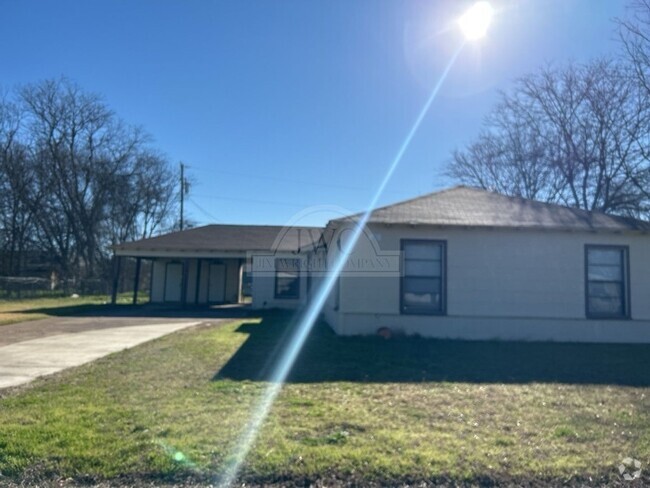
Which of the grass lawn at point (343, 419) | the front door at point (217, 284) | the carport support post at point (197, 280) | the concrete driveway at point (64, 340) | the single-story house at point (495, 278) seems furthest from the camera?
the front door at point (217, 284)

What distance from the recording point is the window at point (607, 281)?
10781mm

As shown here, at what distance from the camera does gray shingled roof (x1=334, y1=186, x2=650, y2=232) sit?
1052 centimetres

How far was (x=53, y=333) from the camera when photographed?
11.8 metres

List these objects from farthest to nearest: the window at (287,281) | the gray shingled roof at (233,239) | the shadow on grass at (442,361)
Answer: the gray shingled roof at (233,239) < the window at (287,281) < the shadow on grass at (442,361)

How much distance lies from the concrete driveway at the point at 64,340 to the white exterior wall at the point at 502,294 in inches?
202

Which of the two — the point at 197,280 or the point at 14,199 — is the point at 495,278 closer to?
the point at 197,280

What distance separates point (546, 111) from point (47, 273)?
35790mm

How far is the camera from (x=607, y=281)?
10891mm

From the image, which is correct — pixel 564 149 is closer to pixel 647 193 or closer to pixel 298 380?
pixel 647 193

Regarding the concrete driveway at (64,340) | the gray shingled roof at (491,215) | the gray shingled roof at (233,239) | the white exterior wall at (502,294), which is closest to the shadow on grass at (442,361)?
the white exterior wall at (502,294)

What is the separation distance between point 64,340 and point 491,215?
10.4m

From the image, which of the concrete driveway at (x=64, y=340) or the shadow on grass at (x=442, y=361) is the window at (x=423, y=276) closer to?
the shadow on grass at (x=442, y=361)

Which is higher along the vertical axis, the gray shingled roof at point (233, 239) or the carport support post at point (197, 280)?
the gray shingled roof at point (233, 239)

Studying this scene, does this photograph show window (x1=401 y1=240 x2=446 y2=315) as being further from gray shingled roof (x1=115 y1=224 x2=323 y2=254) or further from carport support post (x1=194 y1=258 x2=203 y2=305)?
carport support post (x1=194 y1=258 x2=203 y2=305)
